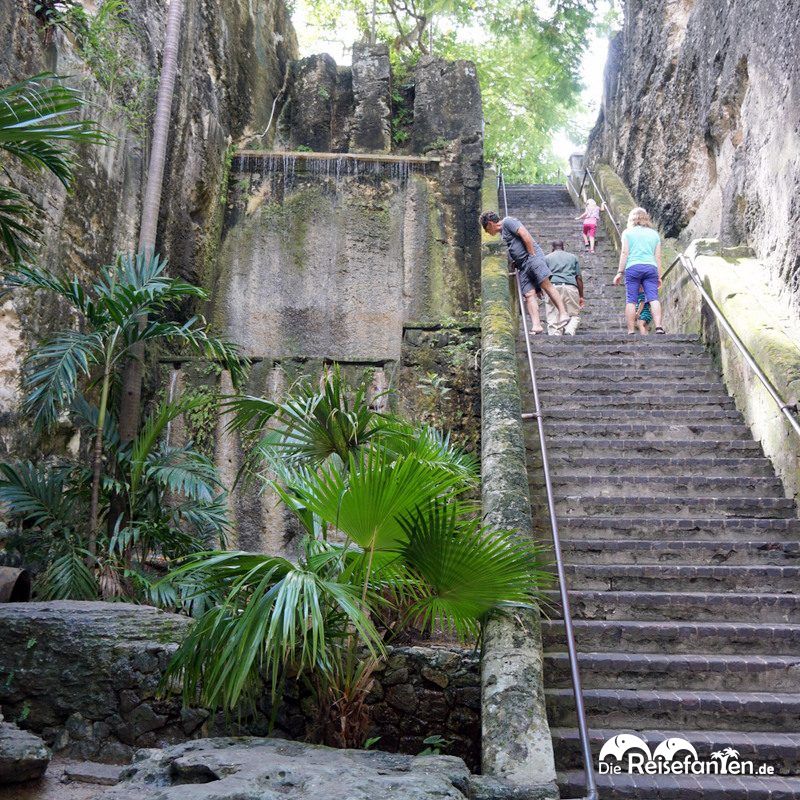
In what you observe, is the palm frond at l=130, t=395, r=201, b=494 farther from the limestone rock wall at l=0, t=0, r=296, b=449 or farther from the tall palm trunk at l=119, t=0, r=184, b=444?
the limestone rock wall at l=0, t=0, r=296, b=449

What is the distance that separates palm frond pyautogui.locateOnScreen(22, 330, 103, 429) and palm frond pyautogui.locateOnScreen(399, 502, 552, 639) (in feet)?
9.29

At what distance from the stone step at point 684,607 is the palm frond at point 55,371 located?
3.37 metres

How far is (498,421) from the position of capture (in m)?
6.05

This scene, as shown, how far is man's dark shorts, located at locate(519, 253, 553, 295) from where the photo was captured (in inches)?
347

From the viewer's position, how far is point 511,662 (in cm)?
392

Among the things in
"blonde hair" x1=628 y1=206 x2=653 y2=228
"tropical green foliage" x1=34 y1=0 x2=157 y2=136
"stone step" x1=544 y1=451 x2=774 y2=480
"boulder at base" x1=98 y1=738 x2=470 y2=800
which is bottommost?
"boulder at base" x1=98 y1=738 x2=470 y2=800

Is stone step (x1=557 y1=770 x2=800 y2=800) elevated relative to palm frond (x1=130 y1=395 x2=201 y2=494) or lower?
lower

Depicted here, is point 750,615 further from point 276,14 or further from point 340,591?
point 276,14

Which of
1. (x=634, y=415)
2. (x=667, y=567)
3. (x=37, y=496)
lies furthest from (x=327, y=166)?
(x=667, y=567)

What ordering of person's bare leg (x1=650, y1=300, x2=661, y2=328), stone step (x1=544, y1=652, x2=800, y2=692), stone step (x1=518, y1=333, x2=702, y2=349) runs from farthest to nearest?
1. person's bare leg (x1=650, y1=300, x2=661, y2=328)
2. stone step (x1=518, y1=333, x2=702, y2=349)
3. stone step (x1=544, y1=652, x2=800, y2=692)

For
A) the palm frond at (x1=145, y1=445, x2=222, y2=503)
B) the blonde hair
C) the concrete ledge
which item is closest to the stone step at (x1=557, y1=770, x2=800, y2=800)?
the concrete ledge

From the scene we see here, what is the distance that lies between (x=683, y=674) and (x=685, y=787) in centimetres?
82

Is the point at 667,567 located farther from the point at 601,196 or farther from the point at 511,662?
the point at 601,196

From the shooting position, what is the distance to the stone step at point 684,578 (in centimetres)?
505
